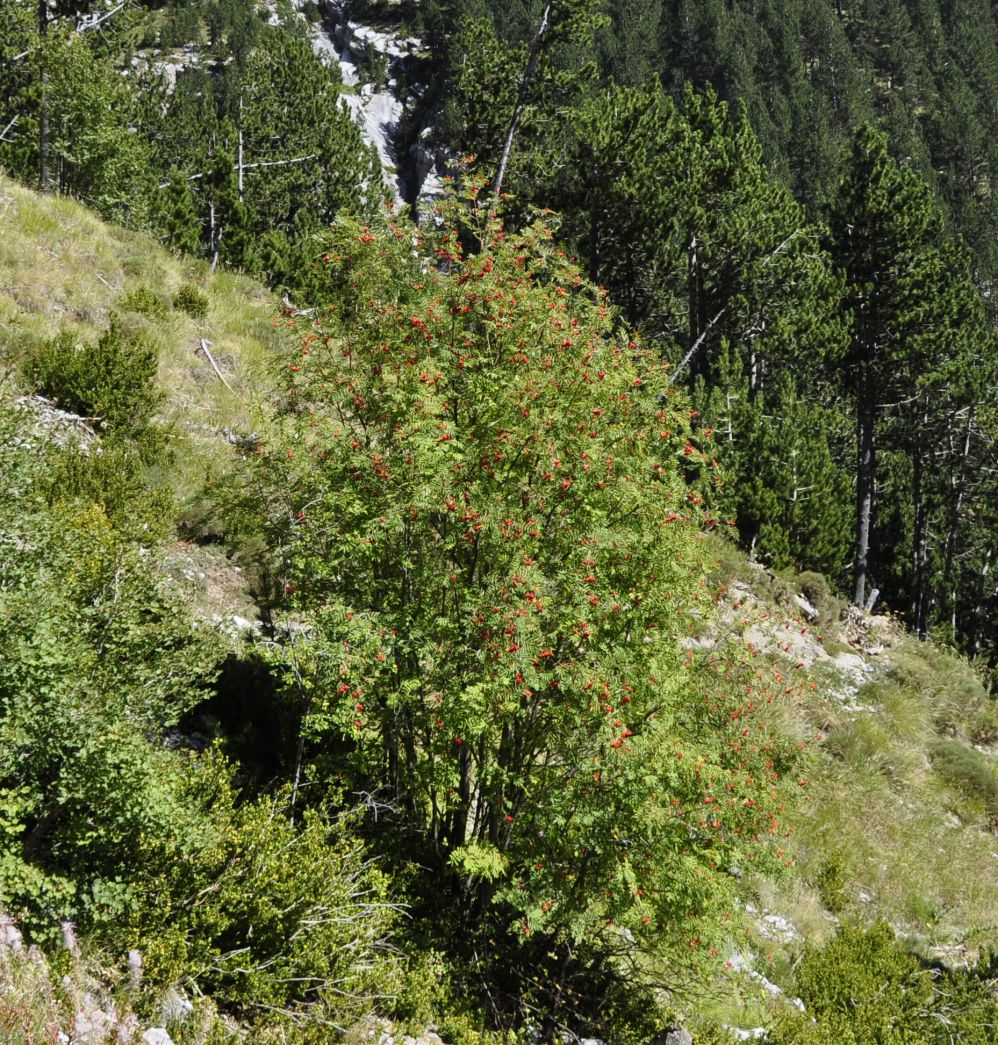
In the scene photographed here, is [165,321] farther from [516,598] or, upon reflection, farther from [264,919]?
[264,919]

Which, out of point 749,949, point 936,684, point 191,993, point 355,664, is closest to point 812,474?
point 936,684

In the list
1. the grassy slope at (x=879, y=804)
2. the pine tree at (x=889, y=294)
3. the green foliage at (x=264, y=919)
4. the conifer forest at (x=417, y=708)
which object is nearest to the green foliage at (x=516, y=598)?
the conifer forest at (x=417, y=708)

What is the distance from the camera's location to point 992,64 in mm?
72125

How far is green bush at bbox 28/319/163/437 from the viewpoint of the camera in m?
9.27

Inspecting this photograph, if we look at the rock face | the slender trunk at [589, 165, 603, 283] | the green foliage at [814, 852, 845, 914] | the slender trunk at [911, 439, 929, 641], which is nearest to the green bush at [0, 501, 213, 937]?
the green foliage at [814, 852, 845, 914]

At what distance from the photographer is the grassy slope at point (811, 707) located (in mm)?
9023

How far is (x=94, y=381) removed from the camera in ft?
30.7

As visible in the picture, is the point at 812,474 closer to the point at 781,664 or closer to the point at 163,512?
the point at 781,664

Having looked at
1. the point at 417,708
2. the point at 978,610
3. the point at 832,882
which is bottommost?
the point at 832,882

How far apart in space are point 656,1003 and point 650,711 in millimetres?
3025

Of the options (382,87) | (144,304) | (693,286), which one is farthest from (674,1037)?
(382,87)

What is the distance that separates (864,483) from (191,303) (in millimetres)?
17997

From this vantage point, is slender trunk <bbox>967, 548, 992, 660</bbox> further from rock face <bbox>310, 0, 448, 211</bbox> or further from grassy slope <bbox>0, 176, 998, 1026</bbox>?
rock face <bbox>310, 0, 448, 211</bbox>

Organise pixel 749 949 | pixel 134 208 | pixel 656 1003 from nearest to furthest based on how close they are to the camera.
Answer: pixel 656 1003
pixel 749 949
pixel 134 208
